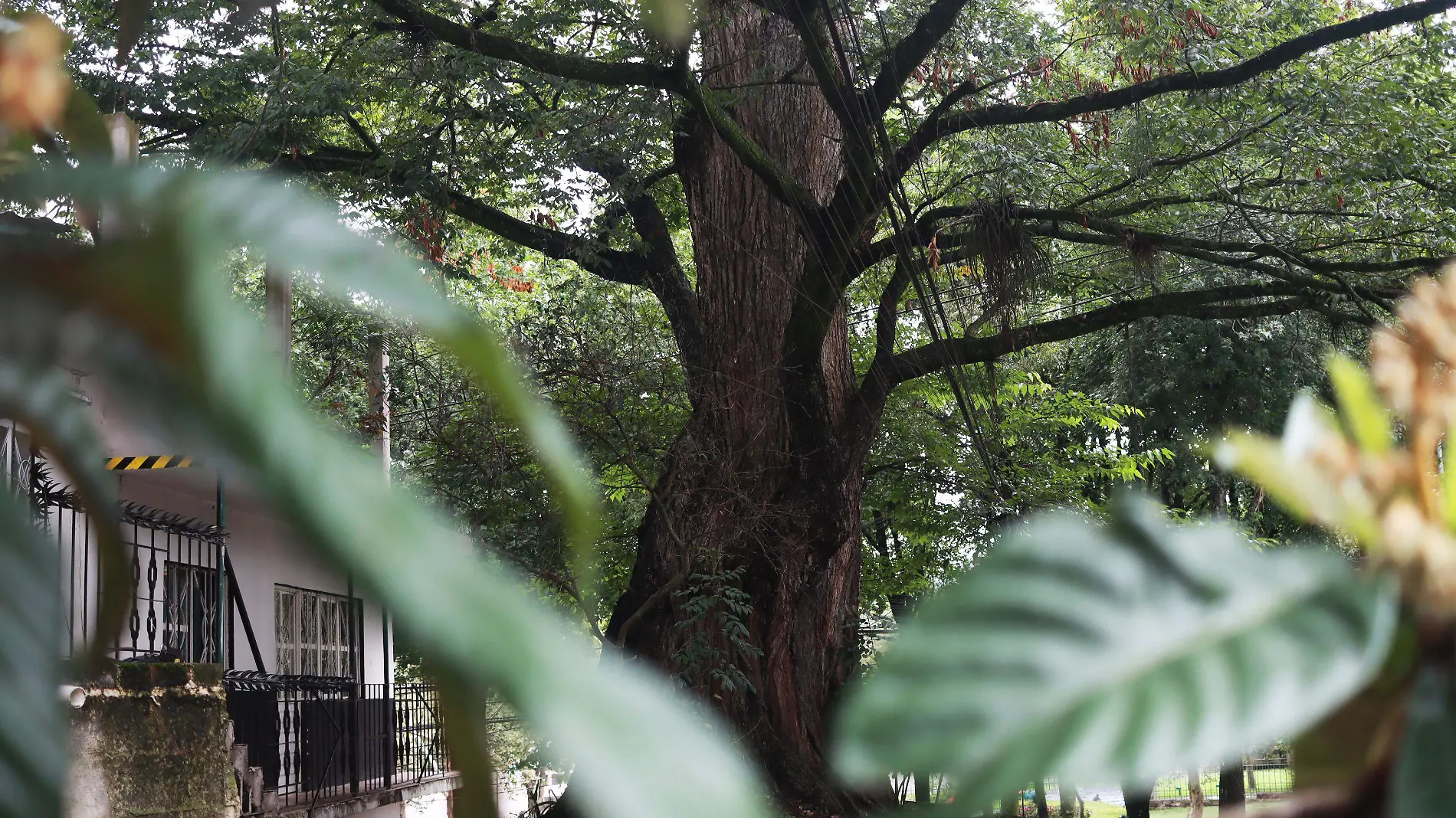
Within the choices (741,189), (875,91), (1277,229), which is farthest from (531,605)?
(1277,229)

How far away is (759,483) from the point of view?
294 inches

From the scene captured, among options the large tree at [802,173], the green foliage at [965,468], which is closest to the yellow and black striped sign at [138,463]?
the large tree at [802,173]

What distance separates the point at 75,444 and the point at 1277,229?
29.5 feet

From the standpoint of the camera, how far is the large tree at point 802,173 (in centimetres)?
651

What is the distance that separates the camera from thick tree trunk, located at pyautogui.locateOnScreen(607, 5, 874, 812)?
7082mm

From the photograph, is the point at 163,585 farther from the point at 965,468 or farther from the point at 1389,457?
the point at 1389,457

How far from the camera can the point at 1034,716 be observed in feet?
0.76

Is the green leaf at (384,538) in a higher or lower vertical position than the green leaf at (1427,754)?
higher

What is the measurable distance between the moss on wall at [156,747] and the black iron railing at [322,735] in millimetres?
2097

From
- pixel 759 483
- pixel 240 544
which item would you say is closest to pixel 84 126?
pixel 759 483

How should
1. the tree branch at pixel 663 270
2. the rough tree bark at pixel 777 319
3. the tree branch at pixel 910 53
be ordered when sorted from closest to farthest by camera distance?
the tree branch at pixel 910 53
the rough tree bark at pixel 777 319
the tree branch at pixel 663 270

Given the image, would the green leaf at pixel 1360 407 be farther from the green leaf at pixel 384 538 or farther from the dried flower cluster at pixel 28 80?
the dried flower cluster at pixel 28 80

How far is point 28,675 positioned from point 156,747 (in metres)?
5.02

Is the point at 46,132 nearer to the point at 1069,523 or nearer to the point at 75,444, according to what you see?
the point at 75,444
